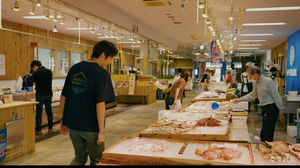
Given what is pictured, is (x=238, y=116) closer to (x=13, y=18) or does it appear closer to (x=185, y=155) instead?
(x=185, y=155)

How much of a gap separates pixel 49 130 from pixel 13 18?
19.5 ft

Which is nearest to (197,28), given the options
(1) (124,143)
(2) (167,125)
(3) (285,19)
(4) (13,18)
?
(3) (285,19)

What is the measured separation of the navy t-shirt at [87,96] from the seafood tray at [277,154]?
148 centimetres

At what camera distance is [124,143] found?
2.39m

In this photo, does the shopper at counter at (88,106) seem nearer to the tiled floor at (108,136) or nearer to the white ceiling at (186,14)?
the tiled floor at (108,136)

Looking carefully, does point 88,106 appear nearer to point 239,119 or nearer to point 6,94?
point 239,119

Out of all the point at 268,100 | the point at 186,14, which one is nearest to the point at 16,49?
the point at 186,14

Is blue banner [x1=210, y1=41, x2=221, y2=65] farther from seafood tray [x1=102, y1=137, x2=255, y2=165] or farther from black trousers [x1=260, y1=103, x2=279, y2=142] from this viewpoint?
seafood tray [x1=102, y1=137, x2=255, y2=165]

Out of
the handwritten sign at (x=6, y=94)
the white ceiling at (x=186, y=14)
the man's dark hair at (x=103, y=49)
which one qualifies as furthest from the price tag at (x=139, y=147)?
the white ceiling at (x=186, y=14)

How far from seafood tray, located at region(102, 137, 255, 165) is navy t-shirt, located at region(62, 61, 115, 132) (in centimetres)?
35

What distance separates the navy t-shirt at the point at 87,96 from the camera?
2.23 meters

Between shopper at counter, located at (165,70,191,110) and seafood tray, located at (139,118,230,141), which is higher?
shopper at counter, located at (165,70,191,110)

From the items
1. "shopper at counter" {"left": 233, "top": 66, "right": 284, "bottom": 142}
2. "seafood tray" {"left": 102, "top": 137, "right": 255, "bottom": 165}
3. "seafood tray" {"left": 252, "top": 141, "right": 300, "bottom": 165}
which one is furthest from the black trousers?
"seafood tray" {"left": 102, "top": 137, "right": 255, "bottom": 165}

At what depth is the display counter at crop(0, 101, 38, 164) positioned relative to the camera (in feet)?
12.7
